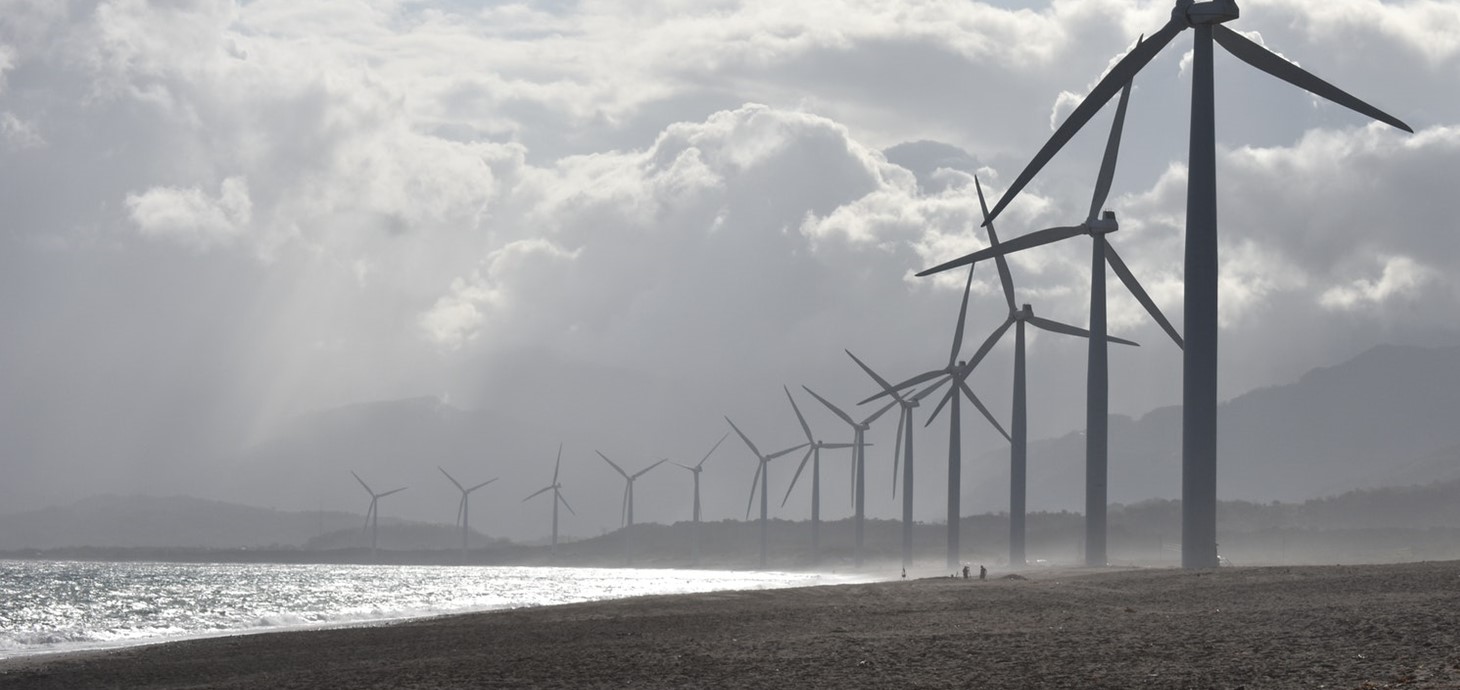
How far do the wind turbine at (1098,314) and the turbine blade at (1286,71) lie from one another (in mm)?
17568

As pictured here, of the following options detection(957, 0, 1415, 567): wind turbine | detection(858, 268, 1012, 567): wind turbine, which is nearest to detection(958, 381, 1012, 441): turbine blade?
detection(858, 268, 1012, 567): wind turbine

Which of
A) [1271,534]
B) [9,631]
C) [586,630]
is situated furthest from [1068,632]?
[1271,534]

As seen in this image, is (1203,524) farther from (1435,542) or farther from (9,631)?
(1435,542)

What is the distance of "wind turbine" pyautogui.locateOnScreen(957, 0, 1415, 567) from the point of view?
51250mm

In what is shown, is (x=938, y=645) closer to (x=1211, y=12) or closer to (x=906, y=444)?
(x=1211, y=12)

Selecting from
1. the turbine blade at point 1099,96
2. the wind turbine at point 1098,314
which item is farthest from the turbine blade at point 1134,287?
the turbine blade at point 1099,96

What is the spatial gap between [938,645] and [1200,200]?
1184 inches

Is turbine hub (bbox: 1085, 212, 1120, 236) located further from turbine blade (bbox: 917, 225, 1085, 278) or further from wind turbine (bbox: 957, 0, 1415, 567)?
wind turbine (bbox: 957, 0, 1415, 567)

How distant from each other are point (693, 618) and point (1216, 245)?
24.0 meters

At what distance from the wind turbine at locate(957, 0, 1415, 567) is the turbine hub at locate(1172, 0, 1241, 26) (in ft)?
0.12

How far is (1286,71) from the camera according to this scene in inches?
2087

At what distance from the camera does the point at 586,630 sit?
127 ft

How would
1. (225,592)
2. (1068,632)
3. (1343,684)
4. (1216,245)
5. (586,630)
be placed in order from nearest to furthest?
(1343,684)
(1068,632)
(586,630)
(1216,245)
(225,592)

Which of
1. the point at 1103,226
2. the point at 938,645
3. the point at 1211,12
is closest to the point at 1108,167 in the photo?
the point at 1103,226
